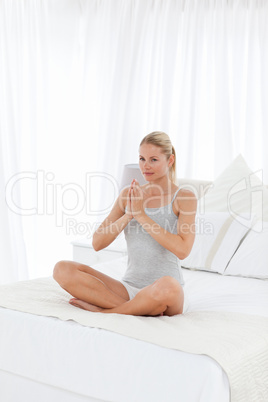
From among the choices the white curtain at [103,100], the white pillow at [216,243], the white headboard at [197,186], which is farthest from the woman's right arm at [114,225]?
the white curtain at [103,100]

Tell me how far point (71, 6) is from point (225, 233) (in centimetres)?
254

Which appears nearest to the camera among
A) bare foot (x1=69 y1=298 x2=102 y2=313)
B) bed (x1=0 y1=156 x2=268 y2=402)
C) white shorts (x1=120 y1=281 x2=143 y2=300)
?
bed (x1=0 y1=156 x2=268 y2=402)

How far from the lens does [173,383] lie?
69.4 inches

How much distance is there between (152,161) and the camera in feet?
8.18

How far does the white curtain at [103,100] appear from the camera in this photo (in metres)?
3.95

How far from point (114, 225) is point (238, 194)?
121cm

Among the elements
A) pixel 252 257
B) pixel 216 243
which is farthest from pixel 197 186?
pixel 252 257

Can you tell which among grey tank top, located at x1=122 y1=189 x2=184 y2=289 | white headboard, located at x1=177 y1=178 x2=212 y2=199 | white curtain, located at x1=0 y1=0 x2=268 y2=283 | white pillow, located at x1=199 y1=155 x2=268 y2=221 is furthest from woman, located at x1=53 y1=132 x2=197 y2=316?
white curtain, located at x1=0 y1=0 x2=268 y2=283

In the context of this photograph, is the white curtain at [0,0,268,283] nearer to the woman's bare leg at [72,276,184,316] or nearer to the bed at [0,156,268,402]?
the bed at [0,156,268,402]

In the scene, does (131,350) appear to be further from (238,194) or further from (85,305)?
(238,194)

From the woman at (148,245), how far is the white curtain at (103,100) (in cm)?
153

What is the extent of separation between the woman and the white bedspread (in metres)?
0.08

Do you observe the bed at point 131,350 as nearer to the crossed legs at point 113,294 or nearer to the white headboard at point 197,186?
the crossed legs at point 113,294

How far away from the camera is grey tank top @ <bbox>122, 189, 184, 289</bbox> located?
242 cm
